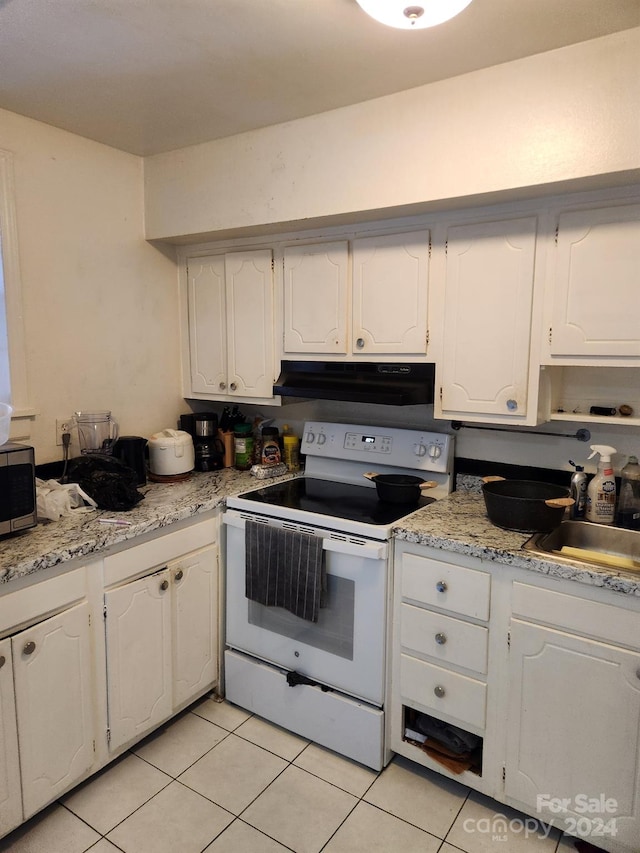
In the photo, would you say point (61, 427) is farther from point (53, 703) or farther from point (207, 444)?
point (53, 703)

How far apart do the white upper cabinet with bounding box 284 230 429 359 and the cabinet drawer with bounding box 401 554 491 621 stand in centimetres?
81

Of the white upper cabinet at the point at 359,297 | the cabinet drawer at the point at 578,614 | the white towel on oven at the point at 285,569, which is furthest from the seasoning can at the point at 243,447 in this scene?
the cabinet drawer at the point at 578,614

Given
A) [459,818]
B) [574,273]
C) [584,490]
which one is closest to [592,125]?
[574,273]

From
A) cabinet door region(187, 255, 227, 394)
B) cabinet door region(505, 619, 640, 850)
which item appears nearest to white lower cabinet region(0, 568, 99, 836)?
cabinet door region(187, 255, 227, 394)

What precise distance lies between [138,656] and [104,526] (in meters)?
0.49

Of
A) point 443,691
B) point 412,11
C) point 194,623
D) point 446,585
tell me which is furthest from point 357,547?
point 412,11

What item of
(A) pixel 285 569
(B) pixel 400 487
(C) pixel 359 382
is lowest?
(A) pixel 285 569

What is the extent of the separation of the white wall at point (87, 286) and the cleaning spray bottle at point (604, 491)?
1998mm

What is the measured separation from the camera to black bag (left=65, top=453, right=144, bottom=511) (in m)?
2.06

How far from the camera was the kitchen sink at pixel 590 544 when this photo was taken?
5.56ft

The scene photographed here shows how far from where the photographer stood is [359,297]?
2283 mm

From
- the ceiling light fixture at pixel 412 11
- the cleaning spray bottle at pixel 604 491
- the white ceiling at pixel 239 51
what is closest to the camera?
the ceiling light fixture at pixel 412 11

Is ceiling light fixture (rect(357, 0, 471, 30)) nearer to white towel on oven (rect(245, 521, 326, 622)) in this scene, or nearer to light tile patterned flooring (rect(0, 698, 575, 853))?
white towel on oven (rect(245, 521, 326, 622))

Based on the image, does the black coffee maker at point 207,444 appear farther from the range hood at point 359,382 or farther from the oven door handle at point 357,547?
the oven door handle at point 357,547
